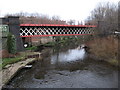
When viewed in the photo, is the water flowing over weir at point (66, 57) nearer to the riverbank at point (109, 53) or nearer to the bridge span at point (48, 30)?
the riverbank at point (109, 53)

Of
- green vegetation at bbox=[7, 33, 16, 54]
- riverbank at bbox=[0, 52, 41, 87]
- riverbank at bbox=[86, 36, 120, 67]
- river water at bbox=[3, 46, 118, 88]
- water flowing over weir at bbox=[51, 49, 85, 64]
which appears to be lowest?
river water at bbox=[3, 46, 118, 88]

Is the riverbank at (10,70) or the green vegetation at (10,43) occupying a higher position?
the green vegetation at (10,43)

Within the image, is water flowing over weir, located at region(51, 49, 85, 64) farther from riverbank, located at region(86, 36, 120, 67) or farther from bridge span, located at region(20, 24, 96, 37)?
bridge span, located at region(20, 24, 96, 37)

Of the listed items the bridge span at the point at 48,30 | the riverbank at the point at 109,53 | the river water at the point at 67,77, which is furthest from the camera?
the bridge span at the point at 48,30

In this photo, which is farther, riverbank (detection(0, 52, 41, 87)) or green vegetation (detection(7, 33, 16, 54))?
green vegetation (detection(7, 33, 16, 54))

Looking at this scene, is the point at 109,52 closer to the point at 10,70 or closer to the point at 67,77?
the point at 67,77

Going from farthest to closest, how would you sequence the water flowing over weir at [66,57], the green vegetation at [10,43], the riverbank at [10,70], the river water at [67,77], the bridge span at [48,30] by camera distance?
the bridge span at [48,30], the water flowing over weir at [66,57], the green vegetation at [10,43], the riverbank at [10,70], the river water at [67,77]

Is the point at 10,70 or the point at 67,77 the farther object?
the point at 10,70

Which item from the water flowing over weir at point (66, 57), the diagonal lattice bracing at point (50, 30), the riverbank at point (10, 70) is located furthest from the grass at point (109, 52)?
the riverbank at point (10, 70)

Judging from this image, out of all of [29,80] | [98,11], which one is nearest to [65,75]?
[29,80]

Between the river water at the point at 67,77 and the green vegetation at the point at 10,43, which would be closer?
the river water at the point at 67,77

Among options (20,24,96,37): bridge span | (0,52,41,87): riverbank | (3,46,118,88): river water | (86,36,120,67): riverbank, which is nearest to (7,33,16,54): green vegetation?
(0,52,41,87): riverbank

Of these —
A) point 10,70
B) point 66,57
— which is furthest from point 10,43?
point 66,57

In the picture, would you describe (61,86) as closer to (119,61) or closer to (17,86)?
(17,86)
